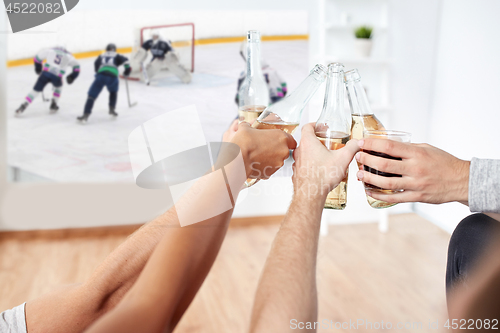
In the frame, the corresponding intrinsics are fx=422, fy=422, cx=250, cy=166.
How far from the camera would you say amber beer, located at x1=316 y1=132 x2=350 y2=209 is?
2.61 feet

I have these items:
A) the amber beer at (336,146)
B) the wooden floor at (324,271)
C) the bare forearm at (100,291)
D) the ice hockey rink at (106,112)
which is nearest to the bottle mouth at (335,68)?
the amber beer at (336,146)

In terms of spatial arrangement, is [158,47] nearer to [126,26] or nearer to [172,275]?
[126,26]

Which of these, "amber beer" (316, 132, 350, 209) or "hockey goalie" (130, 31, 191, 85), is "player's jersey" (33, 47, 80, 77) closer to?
"hockey goalie" (130, 31, 191, 85)

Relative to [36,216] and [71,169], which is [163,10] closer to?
[71,169]

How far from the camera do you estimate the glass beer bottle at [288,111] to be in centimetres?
82

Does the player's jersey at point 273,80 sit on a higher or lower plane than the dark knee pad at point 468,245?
higher

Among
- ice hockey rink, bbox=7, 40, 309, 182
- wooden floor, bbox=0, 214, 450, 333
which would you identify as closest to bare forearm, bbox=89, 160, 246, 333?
wooden floor, bbox=0, 214, 450, 333

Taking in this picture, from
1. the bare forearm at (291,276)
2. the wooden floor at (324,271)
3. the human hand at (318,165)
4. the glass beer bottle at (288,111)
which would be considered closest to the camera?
the bare forearm at (291,276)

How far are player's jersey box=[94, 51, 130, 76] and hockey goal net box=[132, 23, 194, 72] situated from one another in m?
0.10

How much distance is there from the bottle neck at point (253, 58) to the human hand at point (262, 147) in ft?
0.61

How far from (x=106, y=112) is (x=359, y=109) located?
206 centimetres

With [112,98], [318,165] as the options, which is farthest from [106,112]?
[318,165]

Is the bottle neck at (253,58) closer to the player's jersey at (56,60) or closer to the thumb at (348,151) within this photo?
the thumb at (348,151)

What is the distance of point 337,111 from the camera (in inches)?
32.2
